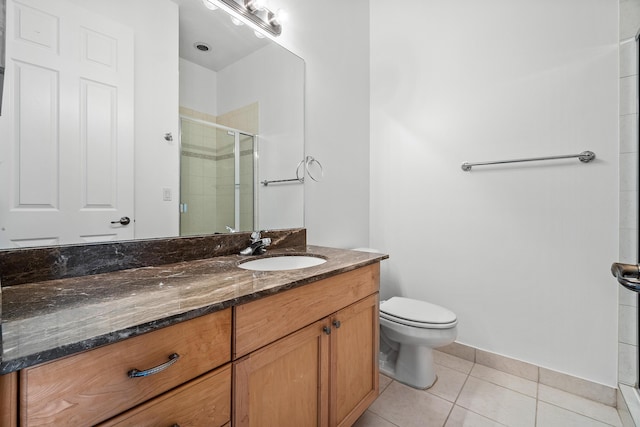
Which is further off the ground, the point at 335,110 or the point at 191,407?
the point at 335,110

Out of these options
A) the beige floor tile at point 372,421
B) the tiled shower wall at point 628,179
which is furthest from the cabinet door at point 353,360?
the tiled shower wall at point 628,179

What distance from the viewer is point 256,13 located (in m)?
1.46

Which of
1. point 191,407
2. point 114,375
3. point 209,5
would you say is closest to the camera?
point 114,375

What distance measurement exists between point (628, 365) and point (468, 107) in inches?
63.7

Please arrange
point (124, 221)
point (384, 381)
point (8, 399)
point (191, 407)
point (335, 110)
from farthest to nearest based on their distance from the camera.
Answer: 1. point (335, 110)
2. point (384, 381)
3. point (124, 221)
4. point (191, 407)
5. point (8, 399)

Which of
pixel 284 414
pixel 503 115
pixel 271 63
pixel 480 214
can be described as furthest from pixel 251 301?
pixel 503 115

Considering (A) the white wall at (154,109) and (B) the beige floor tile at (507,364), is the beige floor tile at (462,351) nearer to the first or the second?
(B) the beige floor tile at (507,364)

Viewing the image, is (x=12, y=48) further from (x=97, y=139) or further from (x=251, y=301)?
(x=251, y=301)

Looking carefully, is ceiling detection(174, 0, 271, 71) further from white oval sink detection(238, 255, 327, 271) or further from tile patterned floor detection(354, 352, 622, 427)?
tile patterned floor detection(354, 352, 622, 427)

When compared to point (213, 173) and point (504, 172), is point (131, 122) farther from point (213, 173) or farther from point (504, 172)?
point (504, 172)

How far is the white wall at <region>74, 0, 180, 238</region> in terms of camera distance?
40.5 inches

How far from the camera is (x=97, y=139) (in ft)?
3.05

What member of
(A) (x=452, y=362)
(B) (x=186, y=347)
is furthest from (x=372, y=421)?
(B) (x=186, y=347)

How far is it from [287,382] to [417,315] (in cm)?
94
